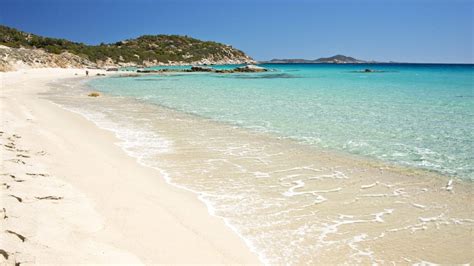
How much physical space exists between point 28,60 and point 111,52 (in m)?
51.1

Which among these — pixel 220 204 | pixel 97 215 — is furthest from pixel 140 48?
pixel 97 215

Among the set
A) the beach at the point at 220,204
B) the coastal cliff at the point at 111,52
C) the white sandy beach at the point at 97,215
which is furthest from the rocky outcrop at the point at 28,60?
the white sandy beach at the point at 97,215

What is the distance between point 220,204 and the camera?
5988 mm

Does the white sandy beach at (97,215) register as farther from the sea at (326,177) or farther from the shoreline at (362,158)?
the shoreline at (362,158)

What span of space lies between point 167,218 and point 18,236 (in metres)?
1.83

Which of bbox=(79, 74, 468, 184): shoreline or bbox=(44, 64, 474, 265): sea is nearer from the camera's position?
bbox=(44, 64, 474, 265): sea

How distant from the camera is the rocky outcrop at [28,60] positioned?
49.5 metres

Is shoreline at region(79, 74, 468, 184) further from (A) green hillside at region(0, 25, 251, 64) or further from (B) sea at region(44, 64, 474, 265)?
(A) green hillside at region(0, 25, 251, 64)

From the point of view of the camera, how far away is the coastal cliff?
197ft

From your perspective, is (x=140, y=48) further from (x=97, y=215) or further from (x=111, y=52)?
(x=97, y=215)

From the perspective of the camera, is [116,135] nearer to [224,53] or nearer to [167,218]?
[167,218]

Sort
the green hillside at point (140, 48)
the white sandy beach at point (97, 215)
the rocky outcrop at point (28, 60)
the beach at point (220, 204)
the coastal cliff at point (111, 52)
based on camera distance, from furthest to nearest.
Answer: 1. the green hillside at point (140, 48)
2. the coastal cliff at point (111, 52)
3. the rocky outcrop at point (28, 60)
4. the beach at point (220, 204)
5. the white sandy beach at point (97, 215)

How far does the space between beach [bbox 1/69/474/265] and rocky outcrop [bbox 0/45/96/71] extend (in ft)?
146

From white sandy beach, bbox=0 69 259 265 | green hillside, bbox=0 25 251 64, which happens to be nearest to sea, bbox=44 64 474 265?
white sandy beach, bbox=0 69 259 265
